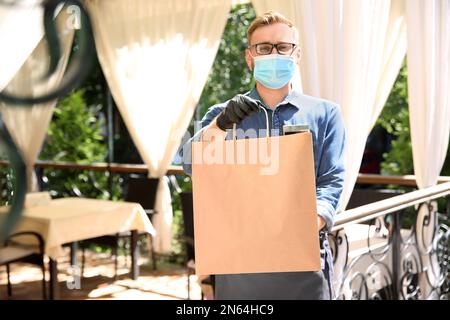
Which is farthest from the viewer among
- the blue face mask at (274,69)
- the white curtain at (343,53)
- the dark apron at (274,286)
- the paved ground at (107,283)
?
the paved ground at (107,283)

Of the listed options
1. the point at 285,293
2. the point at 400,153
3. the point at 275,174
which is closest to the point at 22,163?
the point at 275,174

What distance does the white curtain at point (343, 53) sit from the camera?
4.78 feet

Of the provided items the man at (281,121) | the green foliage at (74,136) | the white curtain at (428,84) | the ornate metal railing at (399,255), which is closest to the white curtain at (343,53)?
the ornate metal railing at (399,255)

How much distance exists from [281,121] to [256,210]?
22cm

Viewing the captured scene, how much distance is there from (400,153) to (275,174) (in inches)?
177

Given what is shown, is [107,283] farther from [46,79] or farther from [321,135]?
[46,79]

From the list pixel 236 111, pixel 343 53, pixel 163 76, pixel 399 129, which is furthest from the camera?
pixel 399 129

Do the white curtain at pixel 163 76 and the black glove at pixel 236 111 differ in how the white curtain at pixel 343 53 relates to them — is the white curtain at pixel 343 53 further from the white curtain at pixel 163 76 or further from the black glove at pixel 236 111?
the white curtain at pixel 163 76

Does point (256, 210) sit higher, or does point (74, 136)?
point (74, 136)

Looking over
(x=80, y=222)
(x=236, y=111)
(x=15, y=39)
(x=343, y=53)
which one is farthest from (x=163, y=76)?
(x=15, y=39)

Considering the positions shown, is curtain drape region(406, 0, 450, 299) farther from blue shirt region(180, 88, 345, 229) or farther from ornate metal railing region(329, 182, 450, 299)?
blue shirt region(180, 88, 345, 229)

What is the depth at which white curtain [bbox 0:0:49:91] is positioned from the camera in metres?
0.43

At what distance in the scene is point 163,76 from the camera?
347 centimetres

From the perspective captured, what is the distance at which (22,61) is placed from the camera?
22.0 inches
